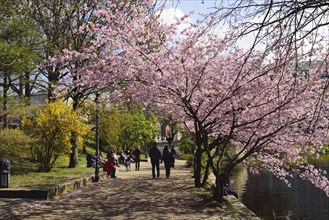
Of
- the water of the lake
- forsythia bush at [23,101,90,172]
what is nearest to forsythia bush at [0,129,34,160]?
forsythia bush at [23,101,90,172]

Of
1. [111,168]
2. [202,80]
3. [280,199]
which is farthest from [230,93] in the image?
[280,199]

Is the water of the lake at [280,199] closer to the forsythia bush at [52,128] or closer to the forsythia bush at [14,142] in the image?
the forsythia bush at [52,128]

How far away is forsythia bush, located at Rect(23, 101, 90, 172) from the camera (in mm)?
20141

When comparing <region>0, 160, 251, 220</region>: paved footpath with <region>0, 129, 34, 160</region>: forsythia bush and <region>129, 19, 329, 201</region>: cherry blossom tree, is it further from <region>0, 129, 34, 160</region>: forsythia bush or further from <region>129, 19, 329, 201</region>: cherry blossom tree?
<region>0, 129, 34, 160</region>: forsythia bush

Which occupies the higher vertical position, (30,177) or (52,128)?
(52,128)

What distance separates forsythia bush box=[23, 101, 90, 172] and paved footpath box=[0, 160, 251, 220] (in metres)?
4.46

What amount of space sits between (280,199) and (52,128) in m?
13.3

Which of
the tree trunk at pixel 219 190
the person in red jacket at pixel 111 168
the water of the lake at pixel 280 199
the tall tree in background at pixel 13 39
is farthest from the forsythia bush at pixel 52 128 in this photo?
the tree trunk at pixel 219 190

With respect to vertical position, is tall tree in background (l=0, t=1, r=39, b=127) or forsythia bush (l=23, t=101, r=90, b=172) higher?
tall tree in background (l=0, t=1, r=39, b=127)

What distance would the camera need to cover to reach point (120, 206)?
12445 mm

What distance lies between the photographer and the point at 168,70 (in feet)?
42.4

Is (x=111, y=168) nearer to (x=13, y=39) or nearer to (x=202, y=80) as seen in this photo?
(x=13, y=39)

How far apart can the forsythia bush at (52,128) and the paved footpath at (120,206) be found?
14.6 feet

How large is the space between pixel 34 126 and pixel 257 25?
51.6ft
